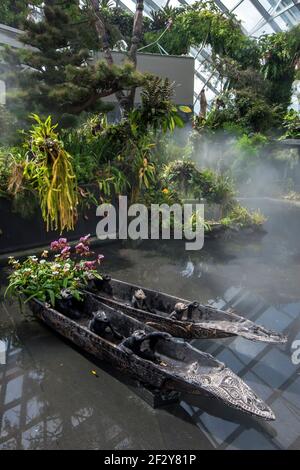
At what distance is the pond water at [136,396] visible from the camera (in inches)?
163

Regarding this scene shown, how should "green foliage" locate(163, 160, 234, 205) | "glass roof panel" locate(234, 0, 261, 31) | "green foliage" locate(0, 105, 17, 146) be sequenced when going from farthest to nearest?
"glass roof panel" locate(234, 0, 261, 31) → "green foliage" locate(163, 160, 234, 205) → "green foliage" locate(0, 105, 17, 146)

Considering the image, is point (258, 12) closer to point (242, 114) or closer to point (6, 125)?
point (242, 114)

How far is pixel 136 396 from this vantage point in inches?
189

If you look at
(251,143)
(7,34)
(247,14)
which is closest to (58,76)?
(7,34)

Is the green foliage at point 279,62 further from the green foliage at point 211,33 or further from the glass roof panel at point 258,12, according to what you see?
the glass roof panel at point 258,12

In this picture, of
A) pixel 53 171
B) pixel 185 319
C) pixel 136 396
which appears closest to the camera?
pixel 136 396

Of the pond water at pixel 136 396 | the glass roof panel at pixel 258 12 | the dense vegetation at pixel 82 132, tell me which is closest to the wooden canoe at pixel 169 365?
the pond water at pixel 136 396

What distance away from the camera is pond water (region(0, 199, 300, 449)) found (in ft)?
13.5

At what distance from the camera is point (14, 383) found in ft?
16.8

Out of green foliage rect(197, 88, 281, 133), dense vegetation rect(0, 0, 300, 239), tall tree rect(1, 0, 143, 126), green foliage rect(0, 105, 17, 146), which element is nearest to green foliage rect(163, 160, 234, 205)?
dense vegetation rect(0, 0, 300, 239)

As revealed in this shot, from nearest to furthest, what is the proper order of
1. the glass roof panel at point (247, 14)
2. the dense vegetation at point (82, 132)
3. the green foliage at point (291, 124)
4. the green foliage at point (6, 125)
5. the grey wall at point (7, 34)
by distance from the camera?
1. the dense vegetation at point (82, 132)
2. the green foliage at point (6, 125)
3. the grey wall at point (7, 34)
4. the green foliage at point (291, 124)
5. the glass roof panel at point (247, 14)

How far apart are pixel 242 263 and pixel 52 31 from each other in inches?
319

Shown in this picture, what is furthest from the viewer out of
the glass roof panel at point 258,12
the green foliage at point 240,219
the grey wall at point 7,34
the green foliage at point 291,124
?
the glass roof panel at point 258,12

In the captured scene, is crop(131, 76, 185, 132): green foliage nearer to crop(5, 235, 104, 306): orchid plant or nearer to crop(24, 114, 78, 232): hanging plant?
crop(24, 114, 78, 232): hanging plant
